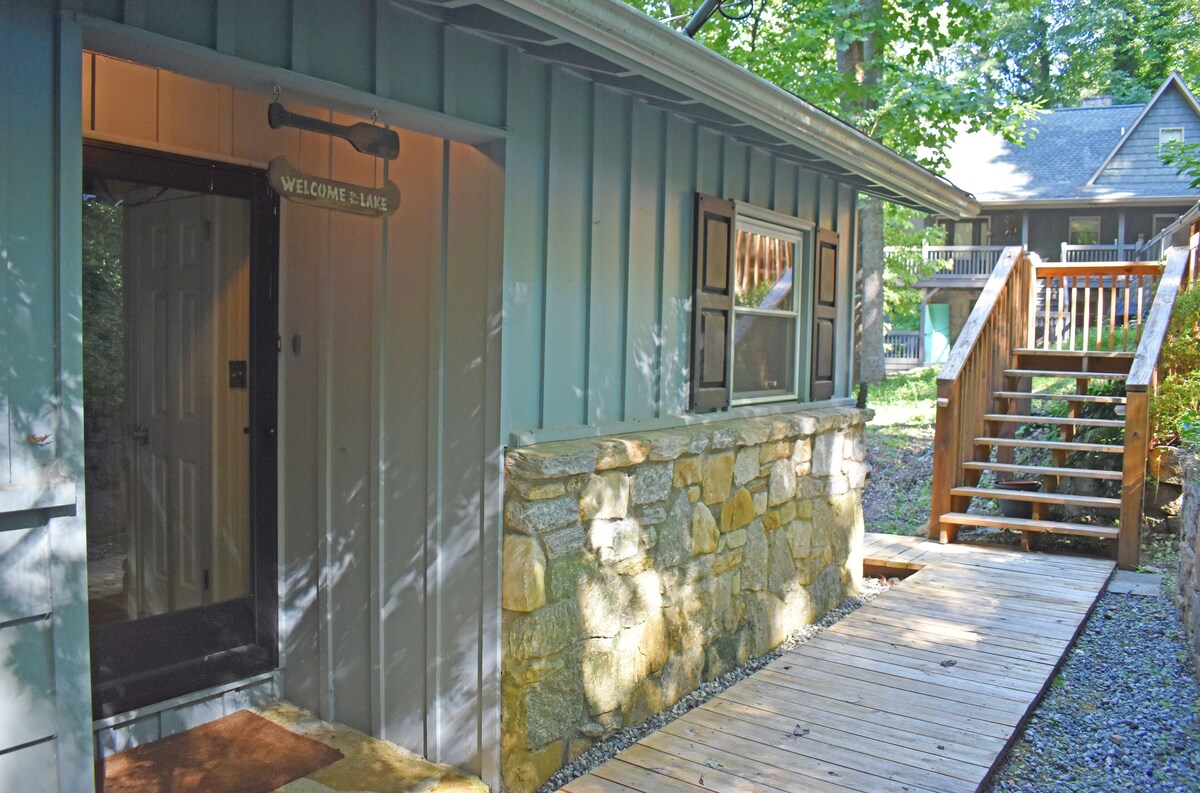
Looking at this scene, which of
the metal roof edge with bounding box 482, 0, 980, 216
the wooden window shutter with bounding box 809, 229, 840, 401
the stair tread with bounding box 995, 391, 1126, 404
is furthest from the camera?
the stair tread with bounding box 995, 391, 1126, 404

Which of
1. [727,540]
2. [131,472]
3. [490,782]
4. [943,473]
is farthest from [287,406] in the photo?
[943,473]

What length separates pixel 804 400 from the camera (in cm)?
605

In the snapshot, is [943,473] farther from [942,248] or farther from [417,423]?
[942,248]

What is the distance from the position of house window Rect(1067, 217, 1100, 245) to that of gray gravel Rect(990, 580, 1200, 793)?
72.1 ft

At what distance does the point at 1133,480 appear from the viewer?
22.1ft

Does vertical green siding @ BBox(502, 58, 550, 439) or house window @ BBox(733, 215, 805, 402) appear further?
house window @ BBox(733, 215, 805, 402)

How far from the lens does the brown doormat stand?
339 centimetres

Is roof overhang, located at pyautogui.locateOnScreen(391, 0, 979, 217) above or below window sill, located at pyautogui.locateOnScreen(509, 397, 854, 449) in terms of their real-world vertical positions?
above

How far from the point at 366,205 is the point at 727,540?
106 inches

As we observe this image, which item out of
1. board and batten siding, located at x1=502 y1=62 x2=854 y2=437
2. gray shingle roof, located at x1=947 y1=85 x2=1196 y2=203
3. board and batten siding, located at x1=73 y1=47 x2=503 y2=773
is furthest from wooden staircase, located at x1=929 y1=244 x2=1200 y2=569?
gray shingle roof, located at x1=947 y1=85 x2=1196 y2=203

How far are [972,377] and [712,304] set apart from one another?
12.0 ft

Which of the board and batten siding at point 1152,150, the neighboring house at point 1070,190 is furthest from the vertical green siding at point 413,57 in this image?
the board and batten siding at point 1152,150

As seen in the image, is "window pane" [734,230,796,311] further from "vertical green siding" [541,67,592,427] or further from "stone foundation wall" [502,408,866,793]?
"vertical green siding" [541,67,592,427]

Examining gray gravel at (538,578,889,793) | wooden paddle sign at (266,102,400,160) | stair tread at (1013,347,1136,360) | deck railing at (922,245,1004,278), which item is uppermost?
deck railing at (922,245,1004,278)
